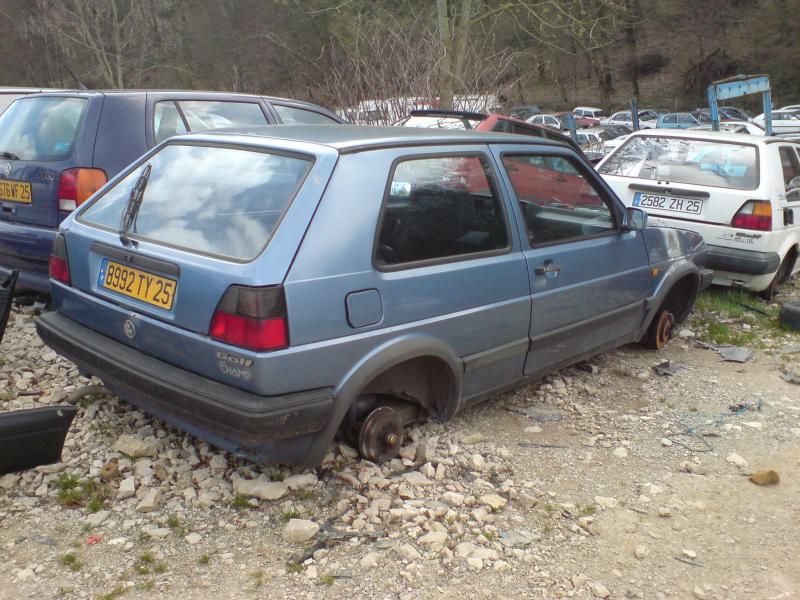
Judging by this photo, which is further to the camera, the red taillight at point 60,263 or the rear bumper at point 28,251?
the rear bumper at point 28,251

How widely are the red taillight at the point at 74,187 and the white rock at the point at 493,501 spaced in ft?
10.5

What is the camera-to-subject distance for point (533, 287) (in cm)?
379

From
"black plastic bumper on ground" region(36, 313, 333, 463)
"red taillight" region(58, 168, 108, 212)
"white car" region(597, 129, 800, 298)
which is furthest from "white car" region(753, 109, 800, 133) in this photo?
"black plastic bumper on ground" region(36, 313, 333, 463)

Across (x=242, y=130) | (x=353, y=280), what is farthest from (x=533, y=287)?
(x=242, y=130)

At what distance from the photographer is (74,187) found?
15.7 ft

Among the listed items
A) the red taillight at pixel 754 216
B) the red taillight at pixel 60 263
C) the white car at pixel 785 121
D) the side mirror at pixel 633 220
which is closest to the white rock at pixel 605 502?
the side mirror at pixel 633 220

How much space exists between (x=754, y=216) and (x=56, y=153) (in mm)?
5469

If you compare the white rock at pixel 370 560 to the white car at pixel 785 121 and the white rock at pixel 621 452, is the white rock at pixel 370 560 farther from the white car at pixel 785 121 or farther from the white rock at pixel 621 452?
the white car at pixel 785 121

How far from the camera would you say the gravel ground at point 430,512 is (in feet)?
9.07

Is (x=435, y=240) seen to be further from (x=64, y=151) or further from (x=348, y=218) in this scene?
(x=64, y=151)

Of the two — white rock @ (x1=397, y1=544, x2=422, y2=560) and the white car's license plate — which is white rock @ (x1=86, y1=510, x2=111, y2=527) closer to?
white rock @ (x1=397, y1=544, x2=422, y2=560)

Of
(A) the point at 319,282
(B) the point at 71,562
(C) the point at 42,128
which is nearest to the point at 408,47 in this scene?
(C) the point at 42,128

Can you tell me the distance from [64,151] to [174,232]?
228 centimetres

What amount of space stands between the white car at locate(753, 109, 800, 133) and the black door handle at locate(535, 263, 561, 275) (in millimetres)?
24684
